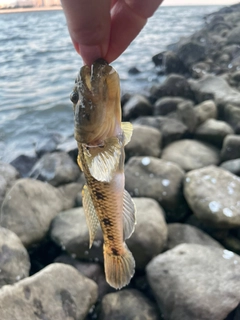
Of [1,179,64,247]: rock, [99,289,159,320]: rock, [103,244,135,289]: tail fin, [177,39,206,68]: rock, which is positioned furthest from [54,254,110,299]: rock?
[177,39,206,68]: rock

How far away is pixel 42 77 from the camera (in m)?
13.4

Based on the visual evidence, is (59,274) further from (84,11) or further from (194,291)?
(84,11)

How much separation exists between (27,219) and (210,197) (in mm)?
2069

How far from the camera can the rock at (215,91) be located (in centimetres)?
767

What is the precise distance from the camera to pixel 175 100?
7.93m

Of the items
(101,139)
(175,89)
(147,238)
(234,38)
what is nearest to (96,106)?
(101,139)

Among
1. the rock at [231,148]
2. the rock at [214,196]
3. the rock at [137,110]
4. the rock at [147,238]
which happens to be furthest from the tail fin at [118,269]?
the rock at [137,110]

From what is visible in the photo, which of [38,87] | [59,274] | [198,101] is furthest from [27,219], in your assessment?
[38,87]

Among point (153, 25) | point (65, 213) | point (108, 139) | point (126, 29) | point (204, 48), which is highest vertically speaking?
point (126, 29)

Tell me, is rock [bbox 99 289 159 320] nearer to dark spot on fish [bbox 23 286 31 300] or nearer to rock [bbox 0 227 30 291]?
dark spot on fish [bbox 23 286 31 300]

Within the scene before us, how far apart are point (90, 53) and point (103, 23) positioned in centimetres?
20

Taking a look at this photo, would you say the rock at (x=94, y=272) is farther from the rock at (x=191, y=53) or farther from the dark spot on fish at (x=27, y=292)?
the rock at (x=191, y=53)

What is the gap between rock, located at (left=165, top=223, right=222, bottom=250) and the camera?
13.4 ft

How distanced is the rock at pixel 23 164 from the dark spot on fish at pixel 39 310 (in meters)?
3.81
